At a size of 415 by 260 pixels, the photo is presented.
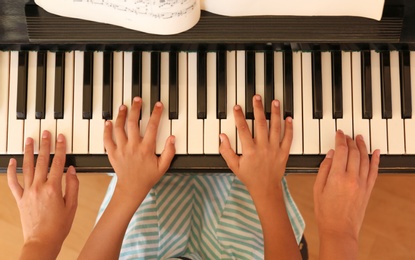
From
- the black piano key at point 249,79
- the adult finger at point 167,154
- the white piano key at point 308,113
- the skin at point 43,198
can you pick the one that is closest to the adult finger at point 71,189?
the skin at point 43,198

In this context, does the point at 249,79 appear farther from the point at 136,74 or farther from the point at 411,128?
the point at 411,128

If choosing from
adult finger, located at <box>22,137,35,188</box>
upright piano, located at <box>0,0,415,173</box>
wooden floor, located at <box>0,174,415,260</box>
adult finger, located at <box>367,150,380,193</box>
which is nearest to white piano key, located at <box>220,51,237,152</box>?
upright piano, located at <box>0,0,415,173</box>

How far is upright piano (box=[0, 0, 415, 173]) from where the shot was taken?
1.14m

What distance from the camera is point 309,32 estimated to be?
1.05 metres

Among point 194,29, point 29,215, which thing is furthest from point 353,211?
point 29,215

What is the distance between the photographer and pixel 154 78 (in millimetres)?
1139

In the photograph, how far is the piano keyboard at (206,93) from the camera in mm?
1139

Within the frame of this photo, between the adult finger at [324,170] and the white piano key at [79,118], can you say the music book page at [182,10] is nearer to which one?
the white piano key at [79,118]

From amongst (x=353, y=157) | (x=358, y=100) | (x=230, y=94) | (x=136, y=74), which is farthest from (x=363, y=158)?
(x=136, y=74)

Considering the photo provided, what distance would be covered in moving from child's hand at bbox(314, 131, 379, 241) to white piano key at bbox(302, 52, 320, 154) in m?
0.04

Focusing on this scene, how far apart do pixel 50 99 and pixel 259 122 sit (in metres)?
0.48

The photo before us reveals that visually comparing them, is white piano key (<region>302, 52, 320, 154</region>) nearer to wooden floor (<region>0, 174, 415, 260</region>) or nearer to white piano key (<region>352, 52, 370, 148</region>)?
white piano key (<region>352, 52, 370, 148</region>)

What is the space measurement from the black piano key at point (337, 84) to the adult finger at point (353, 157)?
7cm

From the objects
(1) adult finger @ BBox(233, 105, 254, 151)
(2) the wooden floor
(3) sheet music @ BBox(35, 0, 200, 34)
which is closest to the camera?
(3) sheet music @ BBox(35, 0, 200, 34)
